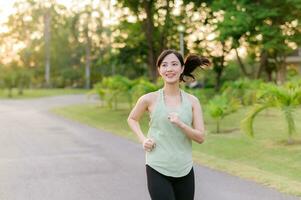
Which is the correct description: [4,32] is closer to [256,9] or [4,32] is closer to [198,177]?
[256,9]

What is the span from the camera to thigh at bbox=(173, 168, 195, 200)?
160 inches

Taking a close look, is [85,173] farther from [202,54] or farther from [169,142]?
[202,54]

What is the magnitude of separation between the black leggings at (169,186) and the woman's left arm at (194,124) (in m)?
0.32

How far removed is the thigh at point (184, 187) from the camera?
4070mm

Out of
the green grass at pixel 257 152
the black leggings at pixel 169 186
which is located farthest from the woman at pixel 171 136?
the green grass at pixel 257 152

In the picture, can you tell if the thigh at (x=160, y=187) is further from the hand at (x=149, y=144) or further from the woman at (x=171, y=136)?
the hand at (x=149, y=144)

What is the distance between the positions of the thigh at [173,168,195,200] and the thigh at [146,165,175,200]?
0.25 feet

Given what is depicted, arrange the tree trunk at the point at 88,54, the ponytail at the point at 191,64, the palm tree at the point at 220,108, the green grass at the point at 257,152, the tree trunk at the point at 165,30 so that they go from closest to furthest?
the ponytail at the point at 191,64, the green grass at the point at 257,152, the palm tree at the point at 220,108, the tree trunk at the point at 165,30, the tree trunk at the point at 88,54

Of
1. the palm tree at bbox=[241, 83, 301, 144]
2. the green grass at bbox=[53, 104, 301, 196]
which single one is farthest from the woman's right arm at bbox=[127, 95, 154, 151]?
the palm tree at bbox=[241, 83, 301, 144]

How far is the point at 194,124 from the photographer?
4.03 meters

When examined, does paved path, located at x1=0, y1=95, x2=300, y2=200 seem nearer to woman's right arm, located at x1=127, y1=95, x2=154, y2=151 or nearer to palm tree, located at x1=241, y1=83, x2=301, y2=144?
palm tree, located at x1=241, y1=83, x2=301, y2=144

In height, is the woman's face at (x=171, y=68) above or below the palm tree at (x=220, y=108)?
above

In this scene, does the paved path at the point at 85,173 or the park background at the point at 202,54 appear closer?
the paved path at the point at 85,173

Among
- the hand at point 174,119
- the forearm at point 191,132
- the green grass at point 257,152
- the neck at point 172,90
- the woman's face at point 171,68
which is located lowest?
the green grass at point 257,152
